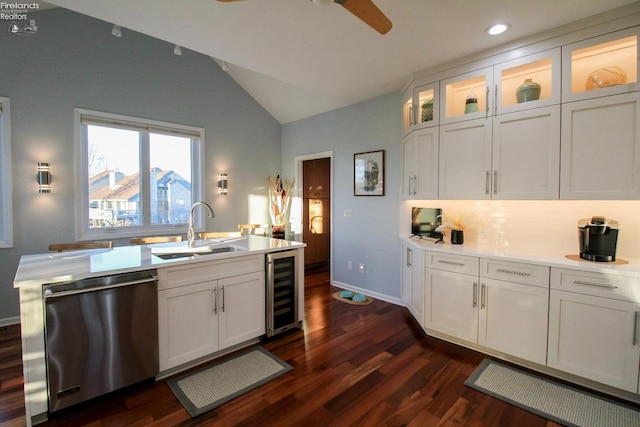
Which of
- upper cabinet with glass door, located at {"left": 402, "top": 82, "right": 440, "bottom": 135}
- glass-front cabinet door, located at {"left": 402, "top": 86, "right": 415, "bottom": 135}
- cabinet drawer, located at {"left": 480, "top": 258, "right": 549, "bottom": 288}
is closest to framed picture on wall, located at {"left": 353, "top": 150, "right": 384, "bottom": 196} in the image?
glass-front cabinet door, located at {"left": 402, "top": 86, "right": 415, "bottom": 135}

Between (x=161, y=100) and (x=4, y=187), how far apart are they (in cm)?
197

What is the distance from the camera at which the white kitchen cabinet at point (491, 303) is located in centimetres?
233

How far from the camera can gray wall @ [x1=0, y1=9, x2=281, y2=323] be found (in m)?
3.17

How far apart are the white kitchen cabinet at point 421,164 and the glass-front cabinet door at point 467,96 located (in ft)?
0.79

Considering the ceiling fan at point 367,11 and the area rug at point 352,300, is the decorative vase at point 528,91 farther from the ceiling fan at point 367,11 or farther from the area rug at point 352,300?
the area rug at point 352,300

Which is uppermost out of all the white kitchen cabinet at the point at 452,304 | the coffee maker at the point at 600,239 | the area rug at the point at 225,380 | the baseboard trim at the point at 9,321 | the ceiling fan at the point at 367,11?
the ceiling fan at the point at 367,11

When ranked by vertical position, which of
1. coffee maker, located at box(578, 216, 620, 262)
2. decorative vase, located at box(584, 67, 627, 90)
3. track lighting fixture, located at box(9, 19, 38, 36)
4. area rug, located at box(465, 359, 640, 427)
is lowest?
area rug, located at box(465, 359, 640, 427)

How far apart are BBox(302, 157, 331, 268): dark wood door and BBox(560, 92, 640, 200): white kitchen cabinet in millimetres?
3557

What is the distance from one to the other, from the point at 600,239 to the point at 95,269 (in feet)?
11.8

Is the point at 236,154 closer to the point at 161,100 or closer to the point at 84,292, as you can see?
the point at 161,100

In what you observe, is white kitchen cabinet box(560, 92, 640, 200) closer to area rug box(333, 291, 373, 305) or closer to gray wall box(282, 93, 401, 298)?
gray wall box(282, 93, 401, 298)

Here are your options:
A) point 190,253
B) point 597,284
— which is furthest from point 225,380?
point 597,284

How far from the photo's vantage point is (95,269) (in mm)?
1921

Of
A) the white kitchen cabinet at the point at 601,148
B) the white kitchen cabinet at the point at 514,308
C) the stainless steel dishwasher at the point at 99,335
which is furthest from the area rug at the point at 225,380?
the white kitchen cabinet at the point at 601,148
